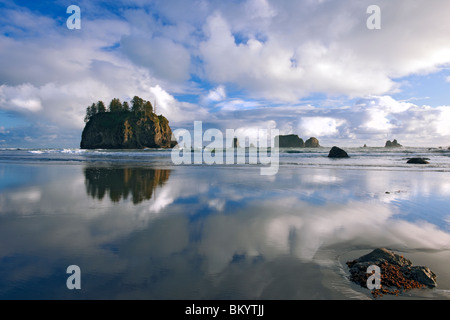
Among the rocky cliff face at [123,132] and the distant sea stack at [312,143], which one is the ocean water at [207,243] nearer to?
the rocky cliff face at [123,132]

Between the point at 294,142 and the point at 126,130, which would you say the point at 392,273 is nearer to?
the point at 126,130

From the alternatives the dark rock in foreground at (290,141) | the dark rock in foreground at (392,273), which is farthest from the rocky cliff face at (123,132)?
the dark rock in foreground at (392,273)

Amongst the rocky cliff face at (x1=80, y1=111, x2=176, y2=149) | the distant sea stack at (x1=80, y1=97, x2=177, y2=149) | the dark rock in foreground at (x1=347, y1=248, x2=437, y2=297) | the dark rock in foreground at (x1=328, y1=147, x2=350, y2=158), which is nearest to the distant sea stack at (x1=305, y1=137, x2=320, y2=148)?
the distant sea stack at (x1=80, y1=97, x2=177, y2=149)

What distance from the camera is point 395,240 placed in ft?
15.9

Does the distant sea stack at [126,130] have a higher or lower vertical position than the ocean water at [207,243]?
higher

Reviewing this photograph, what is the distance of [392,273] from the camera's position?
3.42 metres

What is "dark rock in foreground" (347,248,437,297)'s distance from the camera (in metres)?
3.21

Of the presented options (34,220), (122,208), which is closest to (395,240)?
(122,208)

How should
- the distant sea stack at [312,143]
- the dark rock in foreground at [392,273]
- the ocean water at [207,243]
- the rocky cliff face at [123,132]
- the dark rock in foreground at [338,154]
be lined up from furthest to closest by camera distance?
the distant sea stack at [312,143], the rocky cliff face at [123,132], the dark rock in foreground at [338,154], the dark rock in foreground at [392,273], the ocean water at [207,243]

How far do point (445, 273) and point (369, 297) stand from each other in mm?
1561

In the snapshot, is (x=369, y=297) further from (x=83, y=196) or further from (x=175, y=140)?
(x=175, y=140)

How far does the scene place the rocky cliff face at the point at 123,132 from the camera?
327ft

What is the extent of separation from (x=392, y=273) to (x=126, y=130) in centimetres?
10625

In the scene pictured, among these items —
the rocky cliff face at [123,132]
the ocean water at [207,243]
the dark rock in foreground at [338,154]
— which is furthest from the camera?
the rocky cliff face at [123,132]
